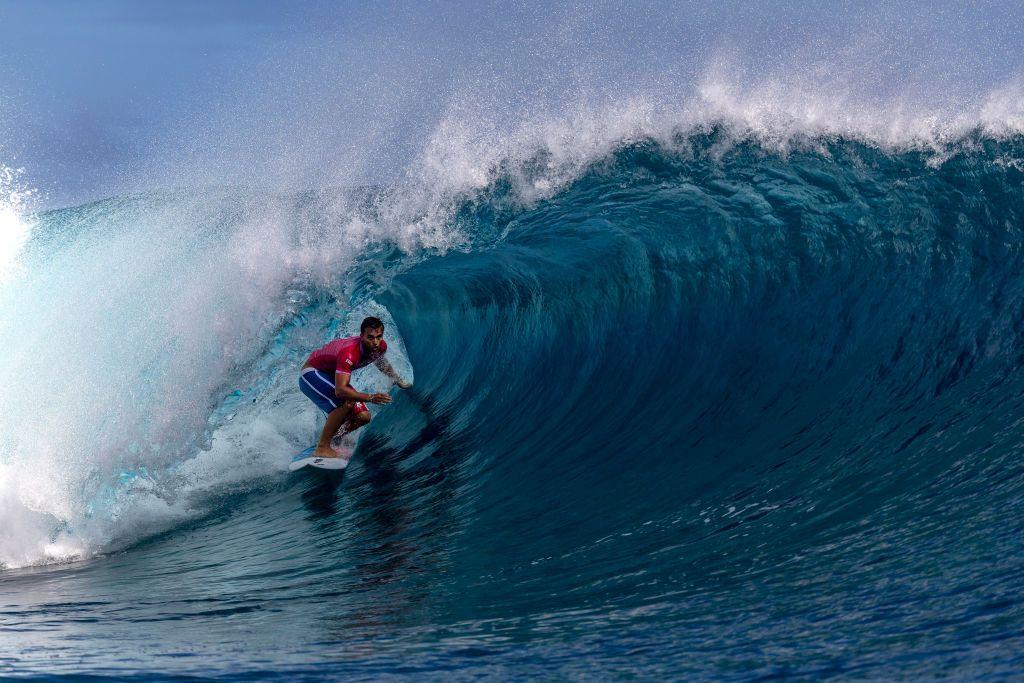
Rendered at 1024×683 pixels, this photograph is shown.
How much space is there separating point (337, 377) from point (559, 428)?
1.76 meters

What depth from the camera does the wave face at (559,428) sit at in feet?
11.0

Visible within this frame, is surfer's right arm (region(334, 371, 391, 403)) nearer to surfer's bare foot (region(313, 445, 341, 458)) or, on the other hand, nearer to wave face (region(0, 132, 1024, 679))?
surfer's bare foot (region(313, 445, 341, 458))

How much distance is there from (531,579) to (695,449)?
6.87 ft

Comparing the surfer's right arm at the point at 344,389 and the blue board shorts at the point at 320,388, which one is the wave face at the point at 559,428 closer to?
the blue board shorts at the point at 320,388

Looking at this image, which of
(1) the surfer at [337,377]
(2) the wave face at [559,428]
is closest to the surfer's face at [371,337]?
(1) the surfer at [337,377]

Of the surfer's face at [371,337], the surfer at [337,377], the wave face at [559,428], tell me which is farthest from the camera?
the surfer at [337,377]

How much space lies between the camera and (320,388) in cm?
744

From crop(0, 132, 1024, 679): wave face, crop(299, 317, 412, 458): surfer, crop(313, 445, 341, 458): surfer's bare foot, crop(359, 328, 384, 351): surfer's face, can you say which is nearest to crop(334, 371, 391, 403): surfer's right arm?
crop(299, 317, 412, 458): surfer

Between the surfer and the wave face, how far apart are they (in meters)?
0.46

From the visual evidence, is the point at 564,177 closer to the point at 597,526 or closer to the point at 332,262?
the point at 332,262

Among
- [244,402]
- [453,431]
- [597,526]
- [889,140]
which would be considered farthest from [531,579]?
[889,140]

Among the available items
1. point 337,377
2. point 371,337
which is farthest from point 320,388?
point 371,337

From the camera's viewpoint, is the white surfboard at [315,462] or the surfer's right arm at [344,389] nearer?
the surfer's right arm at [344,389]

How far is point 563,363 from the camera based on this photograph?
8.57 m
